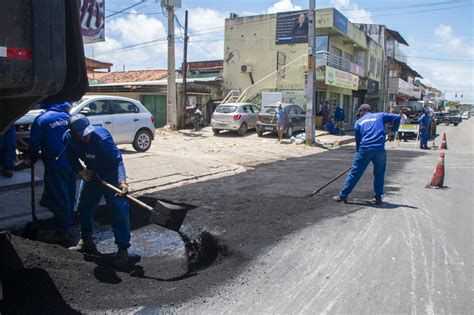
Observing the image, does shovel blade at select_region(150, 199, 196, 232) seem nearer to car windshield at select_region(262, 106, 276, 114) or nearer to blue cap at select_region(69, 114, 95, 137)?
blue cap at select_region(69, 114, 95, 137)

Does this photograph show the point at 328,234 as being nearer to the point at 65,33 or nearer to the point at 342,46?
the point at 65,33

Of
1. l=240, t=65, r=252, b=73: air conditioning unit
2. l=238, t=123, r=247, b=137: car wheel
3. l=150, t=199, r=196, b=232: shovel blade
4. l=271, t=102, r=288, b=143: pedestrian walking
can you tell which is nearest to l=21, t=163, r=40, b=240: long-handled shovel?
l=150, t=199, r=196, b=232: shovel blade

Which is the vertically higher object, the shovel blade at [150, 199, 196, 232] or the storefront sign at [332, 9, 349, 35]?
the storefront sign at [332, 9, 349, 35]

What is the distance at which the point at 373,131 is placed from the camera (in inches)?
284

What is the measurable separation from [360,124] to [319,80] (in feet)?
61.3

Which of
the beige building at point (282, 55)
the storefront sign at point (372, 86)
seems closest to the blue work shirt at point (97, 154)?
the beige building at point (282, 55)

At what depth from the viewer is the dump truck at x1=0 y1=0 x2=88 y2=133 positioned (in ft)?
7.68

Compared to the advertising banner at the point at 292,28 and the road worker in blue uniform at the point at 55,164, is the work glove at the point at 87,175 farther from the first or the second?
the advertising banner at the point at 292,28

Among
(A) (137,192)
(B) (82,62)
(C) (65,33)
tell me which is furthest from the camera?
(A) (137,192)

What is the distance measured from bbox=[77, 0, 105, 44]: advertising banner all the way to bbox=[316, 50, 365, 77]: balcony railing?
12060 millimetres

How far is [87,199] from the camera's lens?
4793 millimetres

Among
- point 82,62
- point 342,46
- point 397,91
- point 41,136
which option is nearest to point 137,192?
point 41,136

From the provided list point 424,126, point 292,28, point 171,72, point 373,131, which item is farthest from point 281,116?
point 373,131

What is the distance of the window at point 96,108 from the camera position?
11.0 meters
